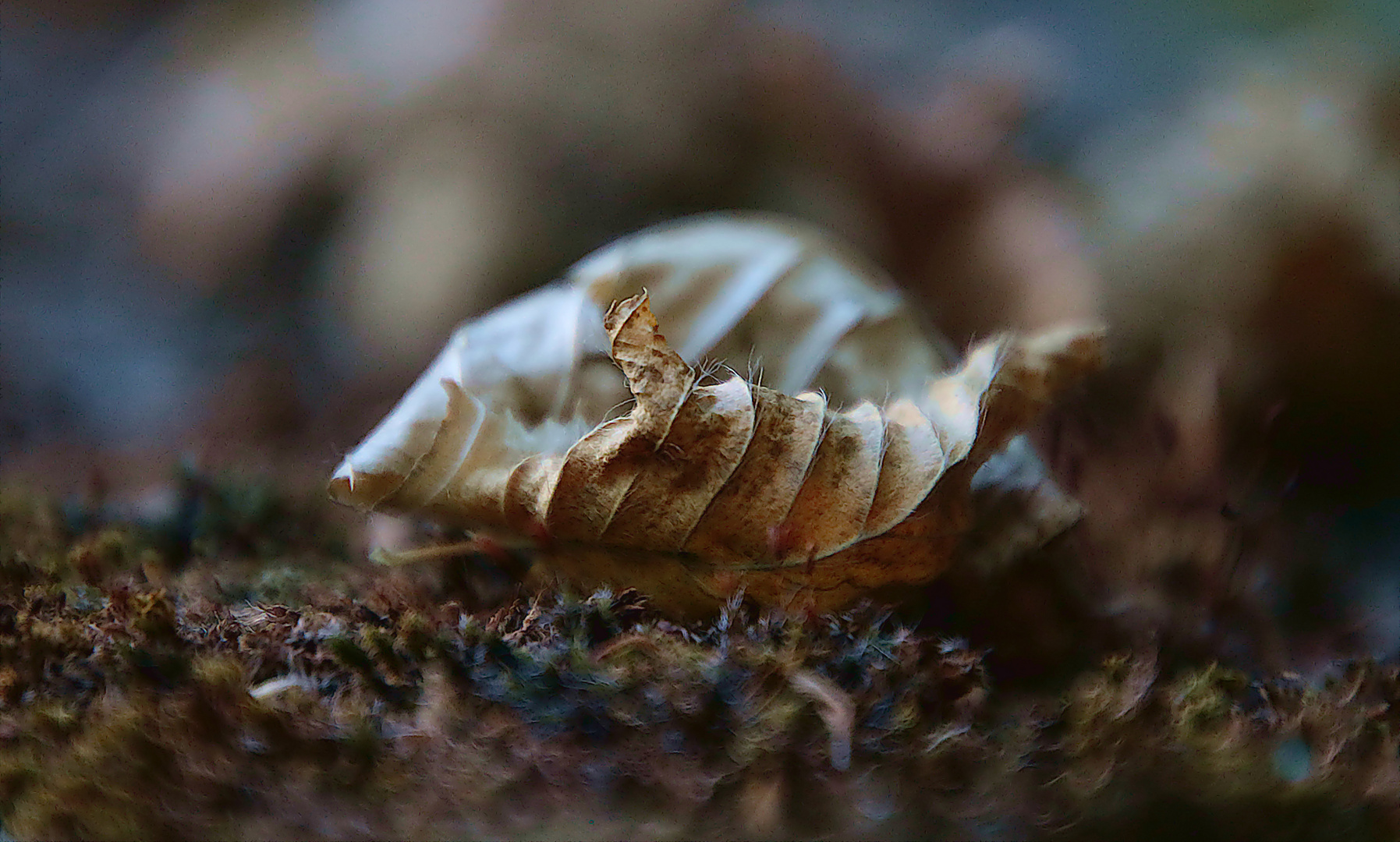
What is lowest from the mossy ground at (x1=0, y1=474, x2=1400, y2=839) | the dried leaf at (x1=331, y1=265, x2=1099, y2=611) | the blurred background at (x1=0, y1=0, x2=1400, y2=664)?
the mossy ground at (x1=0, y1=474, x2=1400, y2=839)

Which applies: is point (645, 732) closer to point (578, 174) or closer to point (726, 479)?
point (726, 479)

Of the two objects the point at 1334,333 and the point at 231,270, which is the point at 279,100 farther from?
the point at 1334,333

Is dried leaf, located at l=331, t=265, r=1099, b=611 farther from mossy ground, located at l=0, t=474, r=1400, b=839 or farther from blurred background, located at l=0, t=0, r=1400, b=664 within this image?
blurred background, located at l=0, t=0, r=1400, b=664

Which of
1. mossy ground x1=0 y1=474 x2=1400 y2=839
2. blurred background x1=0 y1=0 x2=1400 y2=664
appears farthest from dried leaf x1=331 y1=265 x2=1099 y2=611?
blurred background x1=0 y1=0 x2=1400 y2=664

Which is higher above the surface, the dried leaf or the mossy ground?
the dried leaf

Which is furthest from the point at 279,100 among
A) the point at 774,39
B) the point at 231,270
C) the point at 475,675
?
the point at 475,675

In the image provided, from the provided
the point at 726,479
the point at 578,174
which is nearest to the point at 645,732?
the point at 726,479
